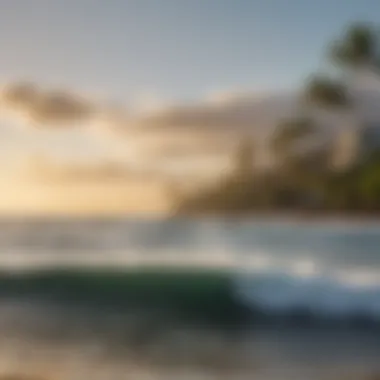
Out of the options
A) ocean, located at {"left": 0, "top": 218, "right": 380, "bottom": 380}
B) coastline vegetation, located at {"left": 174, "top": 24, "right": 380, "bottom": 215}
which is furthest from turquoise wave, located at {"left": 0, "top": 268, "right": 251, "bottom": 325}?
coastline vegetation, located at {"left": 174, "top": 24, "right": 380, "bottom": 215}

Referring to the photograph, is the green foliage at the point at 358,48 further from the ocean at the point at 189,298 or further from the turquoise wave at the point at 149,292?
the turquoise wave at the point at 149,292

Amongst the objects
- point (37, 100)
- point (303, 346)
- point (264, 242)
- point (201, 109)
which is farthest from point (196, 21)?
point (303, 346)

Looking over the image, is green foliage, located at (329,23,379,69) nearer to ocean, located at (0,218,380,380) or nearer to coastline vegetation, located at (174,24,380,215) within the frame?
coastline vegetation, located at (174,24,380,215)

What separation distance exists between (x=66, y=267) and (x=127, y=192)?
6.8 inches

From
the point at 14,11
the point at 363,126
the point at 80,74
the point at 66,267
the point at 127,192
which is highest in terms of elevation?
the point at 14,11

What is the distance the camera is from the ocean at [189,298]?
3.53ft

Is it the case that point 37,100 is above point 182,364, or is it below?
above

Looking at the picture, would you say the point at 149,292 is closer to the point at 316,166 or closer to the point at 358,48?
the point at 316,166

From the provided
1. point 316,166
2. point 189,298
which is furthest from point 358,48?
point 189,298

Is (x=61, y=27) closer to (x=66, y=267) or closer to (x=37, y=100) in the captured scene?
(x=37, y=100)

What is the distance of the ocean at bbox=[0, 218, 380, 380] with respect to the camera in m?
1.08

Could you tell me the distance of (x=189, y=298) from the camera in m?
1.11

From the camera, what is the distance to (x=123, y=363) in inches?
42.3

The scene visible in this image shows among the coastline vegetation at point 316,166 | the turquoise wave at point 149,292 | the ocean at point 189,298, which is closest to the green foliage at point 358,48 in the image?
the coastline vegetation at point 316,166
